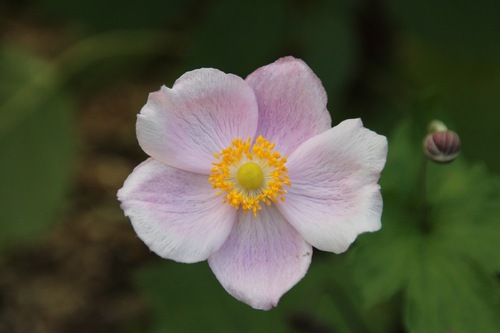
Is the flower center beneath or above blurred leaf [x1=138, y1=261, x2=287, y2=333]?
above

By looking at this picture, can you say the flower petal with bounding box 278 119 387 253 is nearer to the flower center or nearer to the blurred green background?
the flower center

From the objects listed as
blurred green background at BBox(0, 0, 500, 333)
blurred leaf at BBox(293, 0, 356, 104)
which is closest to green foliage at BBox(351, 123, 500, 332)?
blurred green background at BBox(0, 0, 500, 333)

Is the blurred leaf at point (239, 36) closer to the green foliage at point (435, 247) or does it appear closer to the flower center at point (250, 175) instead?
the green foliage at point (435, 247)

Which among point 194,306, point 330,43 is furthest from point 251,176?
point 330,43

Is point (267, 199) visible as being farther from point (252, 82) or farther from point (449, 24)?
point (449, 24)

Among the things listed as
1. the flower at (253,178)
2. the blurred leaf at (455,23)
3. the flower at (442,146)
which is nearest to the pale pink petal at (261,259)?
the flower at (253,178)

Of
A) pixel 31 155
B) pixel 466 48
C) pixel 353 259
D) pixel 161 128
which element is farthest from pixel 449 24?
pixel 31 155
